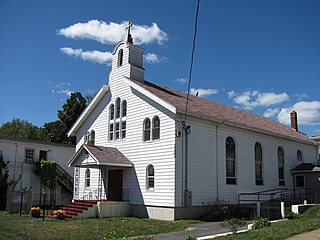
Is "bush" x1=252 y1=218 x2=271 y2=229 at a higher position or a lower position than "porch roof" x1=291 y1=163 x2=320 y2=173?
lower

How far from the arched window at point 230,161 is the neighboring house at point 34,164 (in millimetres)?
17037

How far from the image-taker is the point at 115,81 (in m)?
26.8

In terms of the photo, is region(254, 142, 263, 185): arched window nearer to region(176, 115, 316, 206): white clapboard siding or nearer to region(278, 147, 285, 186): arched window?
region(176, 115, 316, 206): white clapboard siding

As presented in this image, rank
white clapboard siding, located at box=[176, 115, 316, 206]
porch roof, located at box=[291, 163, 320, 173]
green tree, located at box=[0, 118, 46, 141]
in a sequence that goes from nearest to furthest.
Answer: white clapboard siding, located at box=[176, 115, 316, 206]
porch roof, located at box=[291, 163, 320, 173]
green tree, located at box=[0, 118, 46, 141]

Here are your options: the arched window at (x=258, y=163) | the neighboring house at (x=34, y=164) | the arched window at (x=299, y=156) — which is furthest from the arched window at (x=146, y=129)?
the arched window at (x=299, y=156)

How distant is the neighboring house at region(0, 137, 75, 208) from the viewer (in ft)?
109

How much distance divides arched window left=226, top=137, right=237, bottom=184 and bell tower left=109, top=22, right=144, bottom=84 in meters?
7.66

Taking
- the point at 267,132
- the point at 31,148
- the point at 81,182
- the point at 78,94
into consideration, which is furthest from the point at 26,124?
the point at 267,132

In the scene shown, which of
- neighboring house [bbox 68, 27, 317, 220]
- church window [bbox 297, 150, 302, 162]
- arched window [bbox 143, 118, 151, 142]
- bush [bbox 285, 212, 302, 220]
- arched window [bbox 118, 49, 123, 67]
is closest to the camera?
bush [bbox 285, 212, 302, 220]

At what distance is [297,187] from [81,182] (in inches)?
702

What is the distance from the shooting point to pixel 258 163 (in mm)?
27641

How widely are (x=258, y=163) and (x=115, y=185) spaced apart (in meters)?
10.7

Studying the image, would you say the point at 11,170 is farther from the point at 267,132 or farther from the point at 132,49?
the point at 267,132

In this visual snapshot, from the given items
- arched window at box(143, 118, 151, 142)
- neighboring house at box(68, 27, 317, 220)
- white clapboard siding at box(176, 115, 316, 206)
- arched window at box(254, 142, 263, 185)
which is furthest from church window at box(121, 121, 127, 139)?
arched window at box(254, 142, 263, 185)
